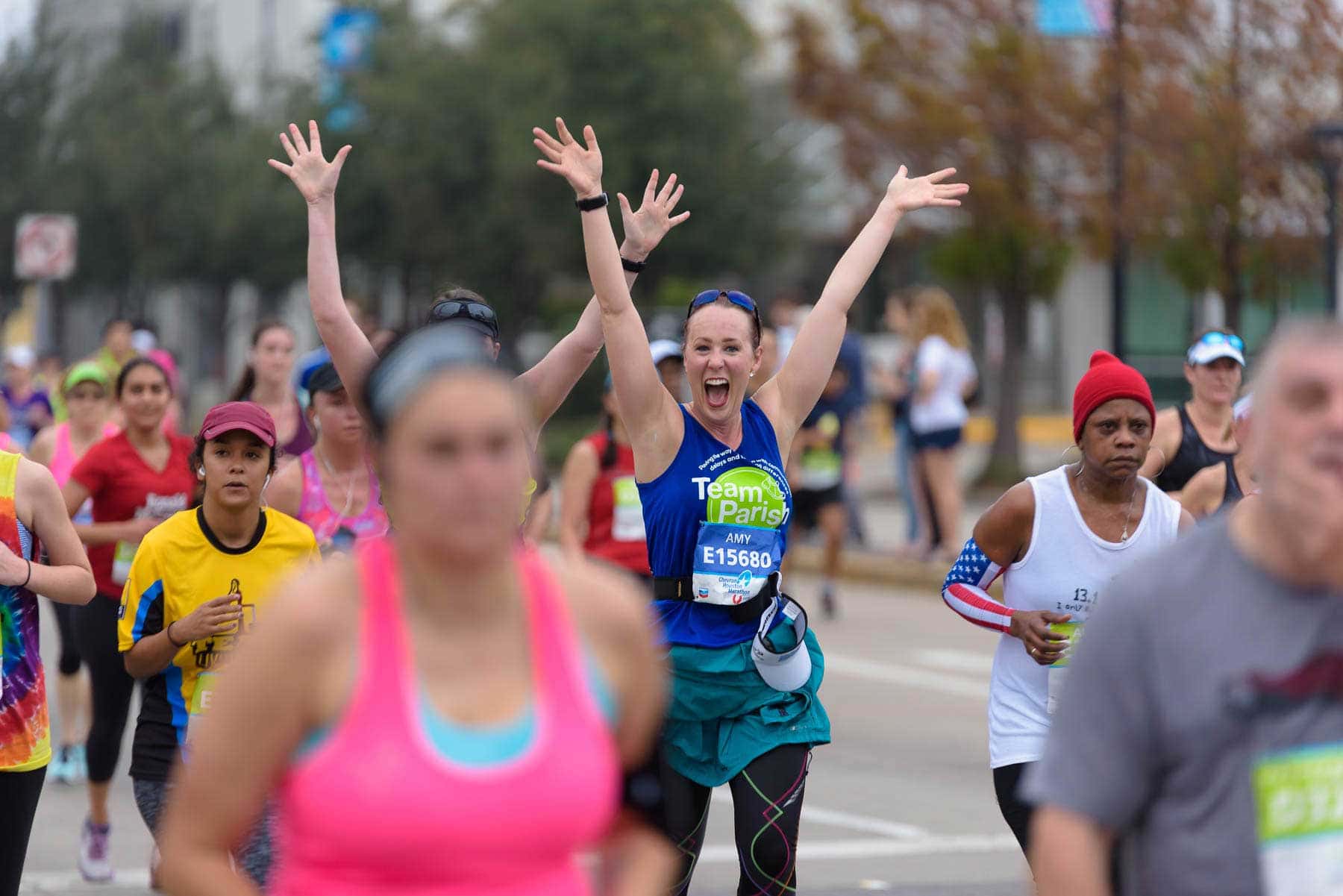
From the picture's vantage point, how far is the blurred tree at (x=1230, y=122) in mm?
19562

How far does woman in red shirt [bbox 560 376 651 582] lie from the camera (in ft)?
32.2

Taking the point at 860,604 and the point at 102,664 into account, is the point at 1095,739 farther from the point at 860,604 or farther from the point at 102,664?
the point at 860,604

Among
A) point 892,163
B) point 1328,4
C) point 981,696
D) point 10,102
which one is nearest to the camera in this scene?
point 981,696

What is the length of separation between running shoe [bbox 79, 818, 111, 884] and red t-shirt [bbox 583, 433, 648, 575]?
3.05 metres

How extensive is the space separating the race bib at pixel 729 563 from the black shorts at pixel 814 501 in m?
9.96

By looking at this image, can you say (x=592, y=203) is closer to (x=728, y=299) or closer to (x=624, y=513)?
(x=728, y=299)

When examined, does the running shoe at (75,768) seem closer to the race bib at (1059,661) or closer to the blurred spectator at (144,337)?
the race bib at (1059,661)

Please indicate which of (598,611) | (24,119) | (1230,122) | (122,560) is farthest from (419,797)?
(24,119)

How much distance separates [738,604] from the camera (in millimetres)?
5406

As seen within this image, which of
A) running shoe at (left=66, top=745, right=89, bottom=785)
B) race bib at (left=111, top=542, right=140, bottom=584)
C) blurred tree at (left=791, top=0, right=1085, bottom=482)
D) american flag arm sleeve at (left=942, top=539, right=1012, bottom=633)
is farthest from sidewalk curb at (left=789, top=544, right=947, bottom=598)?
american flag arm sleeve at (left=942, top=539, right=1012, bottom=633)

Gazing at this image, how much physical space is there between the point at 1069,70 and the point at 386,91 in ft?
46.7

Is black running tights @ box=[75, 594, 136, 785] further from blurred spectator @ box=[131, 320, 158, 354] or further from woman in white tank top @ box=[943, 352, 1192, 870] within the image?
blurred spectator @ box=[131, 320, 158, 354]

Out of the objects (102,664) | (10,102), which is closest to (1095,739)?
(102,664)

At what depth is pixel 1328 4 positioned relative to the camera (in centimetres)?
1928
